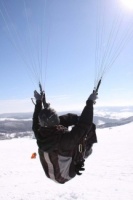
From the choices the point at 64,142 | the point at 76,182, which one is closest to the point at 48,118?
the point at 64,142

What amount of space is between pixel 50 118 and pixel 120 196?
36.9ft

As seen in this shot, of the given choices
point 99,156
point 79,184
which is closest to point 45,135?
point 79,184

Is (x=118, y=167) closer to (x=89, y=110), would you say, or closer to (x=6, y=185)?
(x=6, y=185)

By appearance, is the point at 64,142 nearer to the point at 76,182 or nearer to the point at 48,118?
the point at 48,118

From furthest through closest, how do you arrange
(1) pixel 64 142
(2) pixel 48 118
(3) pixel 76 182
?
(3) pixel 76 182, (2) pixel 48 118, (1) pixel 64 142

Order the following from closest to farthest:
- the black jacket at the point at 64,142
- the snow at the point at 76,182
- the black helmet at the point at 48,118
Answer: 1. the black jacket at the point at 64,142
2. the black helmet at the point at 48,118
3. the snow at the point at 76,182

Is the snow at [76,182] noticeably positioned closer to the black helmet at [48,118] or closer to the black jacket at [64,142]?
the black jacket at [64,142]

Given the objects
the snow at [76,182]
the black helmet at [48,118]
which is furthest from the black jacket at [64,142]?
the snow at [76,182]

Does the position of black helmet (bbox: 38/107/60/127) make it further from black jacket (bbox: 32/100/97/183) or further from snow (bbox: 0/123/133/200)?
snow (bbox: 0/123/133/200)

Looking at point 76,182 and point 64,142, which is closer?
point 64,142

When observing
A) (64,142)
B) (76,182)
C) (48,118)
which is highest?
(48,118)

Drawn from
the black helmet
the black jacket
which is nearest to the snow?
the black jacket

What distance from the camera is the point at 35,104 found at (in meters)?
5.03

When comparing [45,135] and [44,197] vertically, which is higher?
[45,135]
